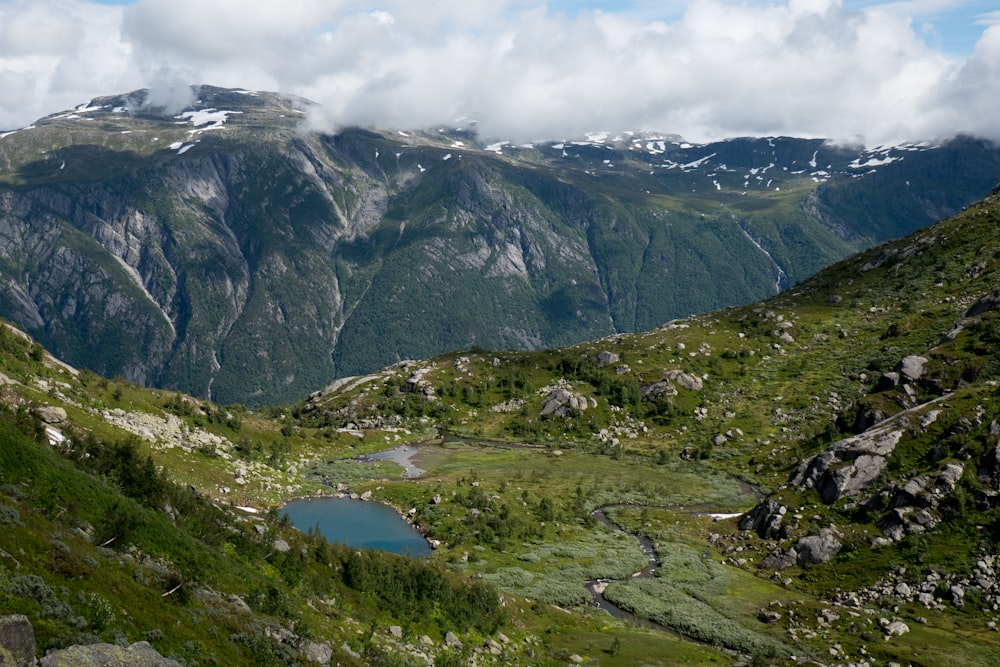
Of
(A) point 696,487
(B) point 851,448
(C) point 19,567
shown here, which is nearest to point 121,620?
(C) point 19,567

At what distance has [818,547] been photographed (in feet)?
216

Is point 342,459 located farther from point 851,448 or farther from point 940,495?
point 940,495

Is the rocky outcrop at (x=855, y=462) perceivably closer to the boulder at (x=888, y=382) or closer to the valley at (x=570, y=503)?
the valley at (x=570, y=503)

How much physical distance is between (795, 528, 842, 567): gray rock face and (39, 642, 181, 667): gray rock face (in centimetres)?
6082

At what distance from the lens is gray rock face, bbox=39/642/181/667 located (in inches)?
704

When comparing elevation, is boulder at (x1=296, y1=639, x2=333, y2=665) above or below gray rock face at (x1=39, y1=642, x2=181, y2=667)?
below

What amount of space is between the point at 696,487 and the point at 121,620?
301 ft

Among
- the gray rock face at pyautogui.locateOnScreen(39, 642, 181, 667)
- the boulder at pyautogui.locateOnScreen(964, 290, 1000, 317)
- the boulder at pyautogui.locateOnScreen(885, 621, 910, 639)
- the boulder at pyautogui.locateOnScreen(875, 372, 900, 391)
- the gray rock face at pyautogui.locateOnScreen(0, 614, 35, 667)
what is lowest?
the boulder at pyautogui.locateOnScreen(885, 621, 910, 639)

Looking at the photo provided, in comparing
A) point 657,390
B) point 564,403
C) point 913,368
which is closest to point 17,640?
point 913,368

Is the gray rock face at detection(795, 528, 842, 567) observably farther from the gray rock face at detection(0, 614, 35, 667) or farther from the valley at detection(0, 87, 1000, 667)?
the gray rock face at detection(0, 614, 35, 667)

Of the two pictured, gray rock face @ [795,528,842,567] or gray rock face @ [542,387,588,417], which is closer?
gray rock face @ [795,528,842,567]

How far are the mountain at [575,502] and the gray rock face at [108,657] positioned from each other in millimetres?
630

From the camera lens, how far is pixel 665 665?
4462 cm

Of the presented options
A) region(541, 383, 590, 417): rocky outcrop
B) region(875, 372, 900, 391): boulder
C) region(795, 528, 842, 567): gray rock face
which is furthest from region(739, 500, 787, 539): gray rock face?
region(541, 383, 590, 417): rocky outcrop
